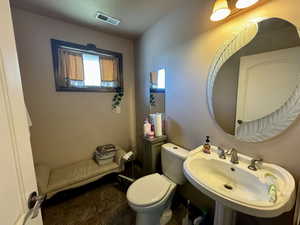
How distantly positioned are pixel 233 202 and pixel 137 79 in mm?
2078

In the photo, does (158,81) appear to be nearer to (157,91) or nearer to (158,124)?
(157,91)

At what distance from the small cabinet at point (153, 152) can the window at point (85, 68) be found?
1.17 m

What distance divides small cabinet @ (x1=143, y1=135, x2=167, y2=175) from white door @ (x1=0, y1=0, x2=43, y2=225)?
1.20 meters

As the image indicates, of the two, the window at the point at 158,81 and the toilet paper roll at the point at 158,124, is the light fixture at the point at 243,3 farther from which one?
the toilet paper roll at the point at 158,124

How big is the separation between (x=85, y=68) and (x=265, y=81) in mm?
2160

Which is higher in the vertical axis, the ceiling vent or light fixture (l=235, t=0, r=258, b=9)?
the ceiling vent

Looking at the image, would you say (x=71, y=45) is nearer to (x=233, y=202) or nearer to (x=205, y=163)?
(x=205, y=163)

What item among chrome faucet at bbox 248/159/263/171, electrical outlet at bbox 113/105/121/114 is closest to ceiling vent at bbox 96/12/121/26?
electrical outlet at bbox 113/105/121/114

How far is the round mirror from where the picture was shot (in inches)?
32.4

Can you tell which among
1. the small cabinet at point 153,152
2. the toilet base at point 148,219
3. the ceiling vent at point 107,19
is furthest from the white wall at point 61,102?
the toilet base at point 148,219

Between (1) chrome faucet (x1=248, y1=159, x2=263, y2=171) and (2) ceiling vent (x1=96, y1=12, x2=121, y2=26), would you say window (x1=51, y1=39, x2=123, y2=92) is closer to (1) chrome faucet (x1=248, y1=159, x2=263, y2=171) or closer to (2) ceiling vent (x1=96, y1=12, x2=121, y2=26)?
(2) ceiling vent (x1=96, y1=12, x2=121, y2=26)

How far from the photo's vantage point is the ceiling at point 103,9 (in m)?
1.41

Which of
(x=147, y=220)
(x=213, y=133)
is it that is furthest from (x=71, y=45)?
(x=147, y=220)

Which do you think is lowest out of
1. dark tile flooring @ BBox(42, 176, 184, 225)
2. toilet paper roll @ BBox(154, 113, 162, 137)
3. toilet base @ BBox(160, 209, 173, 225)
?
dark tile flooring @ BBox(42, 176, 184, 225)
